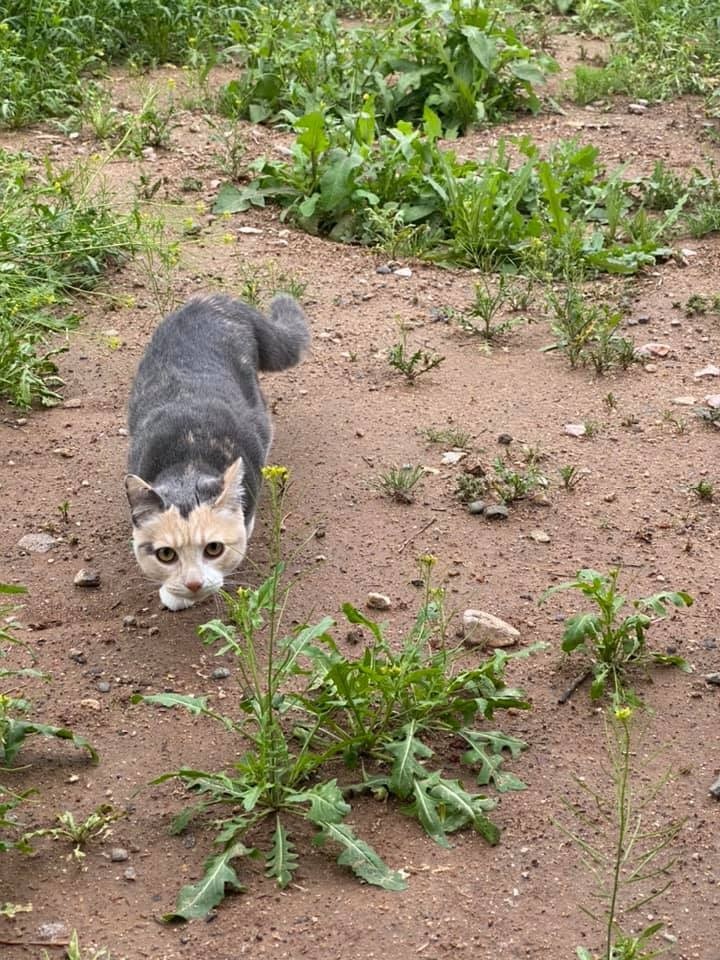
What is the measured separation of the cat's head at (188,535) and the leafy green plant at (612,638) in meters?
1.16

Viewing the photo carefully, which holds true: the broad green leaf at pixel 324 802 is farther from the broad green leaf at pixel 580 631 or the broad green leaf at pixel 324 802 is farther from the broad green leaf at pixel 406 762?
the broad green leaf at pixel 580 631

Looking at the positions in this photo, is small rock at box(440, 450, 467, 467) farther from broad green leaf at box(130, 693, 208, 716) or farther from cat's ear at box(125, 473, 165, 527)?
broad green leaf at box(130, 693, 208, 716)

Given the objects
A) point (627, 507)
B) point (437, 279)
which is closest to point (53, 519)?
point (627, 507)

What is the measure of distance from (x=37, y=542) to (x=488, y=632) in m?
1.86

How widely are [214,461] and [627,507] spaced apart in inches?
64.5

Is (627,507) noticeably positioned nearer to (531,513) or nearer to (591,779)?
(531,513)

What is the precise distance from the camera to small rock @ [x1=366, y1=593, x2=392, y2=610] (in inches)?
193

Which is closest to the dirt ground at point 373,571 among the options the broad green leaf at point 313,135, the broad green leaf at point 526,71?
the broad green leaf at point 313,135

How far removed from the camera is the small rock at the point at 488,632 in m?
4.70

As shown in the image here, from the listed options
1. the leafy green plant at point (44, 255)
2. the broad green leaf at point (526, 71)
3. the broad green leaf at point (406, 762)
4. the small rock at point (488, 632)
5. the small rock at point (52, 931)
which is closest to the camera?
the small rock at point (52, 931)

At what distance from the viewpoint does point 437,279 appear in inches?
294

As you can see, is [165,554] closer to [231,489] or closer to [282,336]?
[231,489]

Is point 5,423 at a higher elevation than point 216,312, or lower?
lower


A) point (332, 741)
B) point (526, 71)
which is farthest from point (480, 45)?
point (332, 741)
